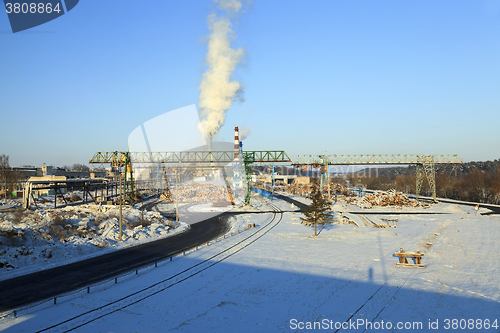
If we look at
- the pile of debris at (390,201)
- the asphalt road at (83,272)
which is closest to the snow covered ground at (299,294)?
the asphalt road at (83,272)

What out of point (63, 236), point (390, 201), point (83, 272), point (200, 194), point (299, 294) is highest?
point (63, 236)

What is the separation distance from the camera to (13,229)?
26.3 meters

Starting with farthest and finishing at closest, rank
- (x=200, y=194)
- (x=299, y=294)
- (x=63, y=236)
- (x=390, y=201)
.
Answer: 1. (x=200, y=194)
2. (x=390, y=201)
3. (x=63, y=236)
4. (x=299, y=294)

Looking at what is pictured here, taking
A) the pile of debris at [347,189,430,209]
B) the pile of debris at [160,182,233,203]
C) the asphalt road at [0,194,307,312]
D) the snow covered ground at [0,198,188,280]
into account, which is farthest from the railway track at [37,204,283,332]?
the pile of debris at [160,182,233,203]

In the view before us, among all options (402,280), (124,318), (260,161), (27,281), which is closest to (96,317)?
(124,318)

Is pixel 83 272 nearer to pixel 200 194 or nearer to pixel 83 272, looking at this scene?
pixel 83 272

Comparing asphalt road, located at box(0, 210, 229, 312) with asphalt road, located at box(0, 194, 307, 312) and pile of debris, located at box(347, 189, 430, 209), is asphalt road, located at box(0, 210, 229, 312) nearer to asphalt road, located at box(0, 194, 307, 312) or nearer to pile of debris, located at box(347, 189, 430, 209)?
asphalt road, located at box(0, 194, 307, 312)

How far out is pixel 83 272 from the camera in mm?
21406

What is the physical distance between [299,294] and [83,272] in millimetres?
14697

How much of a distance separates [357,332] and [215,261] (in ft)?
43.7

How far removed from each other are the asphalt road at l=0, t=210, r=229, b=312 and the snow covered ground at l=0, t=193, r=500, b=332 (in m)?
1.65

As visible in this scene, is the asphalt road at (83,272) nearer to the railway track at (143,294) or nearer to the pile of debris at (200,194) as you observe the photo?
the railway track at (143,294)

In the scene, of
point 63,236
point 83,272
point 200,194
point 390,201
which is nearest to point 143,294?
point 83,272

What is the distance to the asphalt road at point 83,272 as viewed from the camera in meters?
17.1
